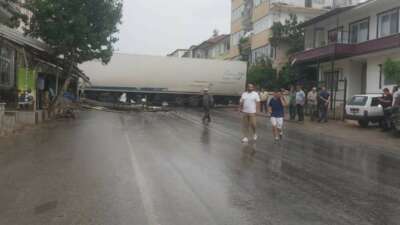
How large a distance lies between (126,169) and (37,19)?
53.4 ft

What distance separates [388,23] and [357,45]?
2340mm

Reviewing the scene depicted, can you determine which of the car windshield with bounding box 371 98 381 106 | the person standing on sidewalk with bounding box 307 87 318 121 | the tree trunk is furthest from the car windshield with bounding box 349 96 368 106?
the tree trunk

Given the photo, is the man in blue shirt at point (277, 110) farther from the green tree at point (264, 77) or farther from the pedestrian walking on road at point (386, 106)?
the green tree at point (264, 77)

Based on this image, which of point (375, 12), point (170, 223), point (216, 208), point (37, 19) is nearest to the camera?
point (170, 223)

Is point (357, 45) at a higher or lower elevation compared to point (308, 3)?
lower

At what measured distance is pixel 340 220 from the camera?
6.03m

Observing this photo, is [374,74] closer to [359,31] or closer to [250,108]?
[359,31]

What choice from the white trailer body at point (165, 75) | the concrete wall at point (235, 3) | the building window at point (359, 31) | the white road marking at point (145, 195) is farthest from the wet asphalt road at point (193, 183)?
the concrete wall at point (235, 3)

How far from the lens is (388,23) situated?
2867 cm

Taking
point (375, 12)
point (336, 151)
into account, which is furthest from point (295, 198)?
point (375, 12)

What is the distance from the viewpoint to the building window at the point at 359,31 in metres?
31.1

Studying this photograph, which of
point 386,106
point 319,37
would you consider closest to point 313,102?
point 386,106

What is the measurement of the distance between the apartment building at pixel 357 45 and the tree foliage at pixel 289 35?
6768 millimetres

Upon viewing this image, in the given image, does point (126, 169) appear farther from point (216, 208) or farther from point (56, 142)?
point (56, 142)
